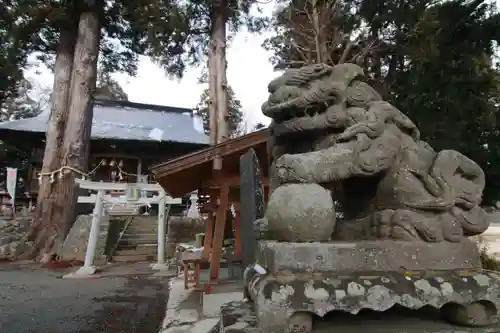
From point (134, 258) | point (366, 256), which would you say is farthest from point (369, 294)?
point (134, 258)

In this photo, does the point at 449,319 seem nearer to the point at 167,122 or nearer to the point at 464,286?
the point at 464,286

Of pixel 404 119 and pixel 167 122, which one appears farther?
pixel 167 122

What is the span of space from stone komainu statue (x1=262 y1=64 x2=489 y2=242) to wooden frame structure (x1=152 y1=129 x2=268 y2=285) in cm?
388

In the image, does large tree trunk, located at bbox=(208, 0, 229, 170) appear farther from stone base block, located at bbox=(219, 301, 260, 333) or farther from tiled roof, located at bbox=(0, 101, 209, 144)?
stone base block, located at bbox=(219, 301, 260, 333)

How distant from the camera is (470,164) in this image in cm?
215

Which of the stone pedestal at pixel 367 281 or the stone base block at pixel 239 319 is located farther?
the stone base block at pixel 239 319

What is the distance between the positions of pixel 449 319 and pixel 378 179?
78 cm

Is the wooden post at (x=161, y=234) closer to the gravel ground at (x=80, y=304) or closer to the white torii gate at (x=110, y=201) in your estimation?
the white torii gate at (x=110, y=201)

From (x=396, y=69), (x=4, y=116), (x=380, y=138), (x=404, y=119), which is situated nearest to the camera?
(x=380, y=138)

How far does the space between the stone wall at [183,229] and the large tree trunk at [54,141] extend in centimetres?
407

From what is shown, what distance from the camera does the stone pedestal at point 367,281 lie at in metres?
1.66

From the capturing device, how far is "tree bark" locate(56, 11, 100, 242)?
548 inches

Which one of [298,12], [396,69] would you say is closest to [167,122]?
[298,12]

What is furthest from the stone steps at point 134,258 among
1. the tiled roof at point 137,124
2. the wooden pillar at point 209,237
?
the tiled roof at point 137,124
